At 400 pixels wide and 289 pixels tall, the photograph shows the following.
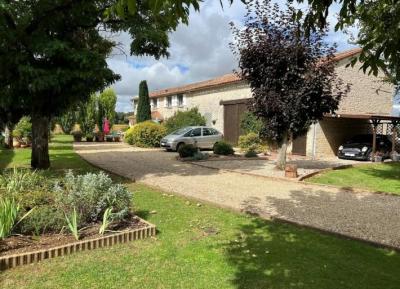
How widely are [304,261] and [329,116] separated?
17833 mm

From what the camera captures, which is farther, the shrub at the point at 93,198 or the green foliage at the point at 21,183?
the green foliage at the point at 21,183

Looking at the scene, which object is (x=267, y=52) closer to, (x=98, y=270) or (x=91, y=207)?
(x=91, y=207)

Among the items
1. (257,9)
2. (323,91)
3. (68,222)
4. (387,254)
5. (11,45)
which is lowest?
(387,254)

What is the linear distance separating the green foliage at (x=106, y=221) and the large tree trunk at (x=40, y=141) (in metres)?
7.85

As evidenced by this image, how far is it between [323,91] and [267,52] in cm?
230

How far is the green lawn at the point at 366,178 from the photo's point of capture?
11.8 metres

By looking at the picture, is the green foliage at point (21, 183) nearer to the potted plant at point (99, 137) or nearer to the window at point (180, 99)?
the potted plant at point (99, 137)

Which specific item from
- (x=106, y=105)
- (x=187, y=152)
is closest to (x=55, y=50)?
(x=187, y=152)

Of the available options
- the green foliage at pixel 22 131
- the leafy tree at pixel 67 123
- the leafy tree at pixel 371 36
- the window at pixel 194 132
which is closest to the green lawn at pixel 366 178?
the leafy tree at pixel 371 36

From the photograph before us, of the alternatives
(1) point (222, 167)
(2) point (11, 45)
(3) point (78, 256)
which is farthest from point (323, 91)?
(3) point (78, 256)

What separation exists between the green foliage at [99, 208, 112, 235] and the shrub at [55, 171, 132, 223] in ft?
0.34

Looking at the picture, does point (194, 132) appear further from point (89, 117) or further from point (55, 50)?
point (89, 117)

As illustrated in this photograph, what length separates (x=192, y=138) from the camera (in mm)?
23594

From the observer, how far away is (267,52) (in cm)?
1339
